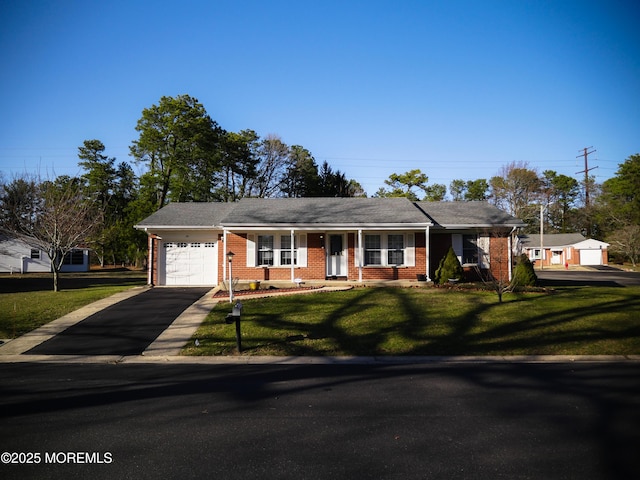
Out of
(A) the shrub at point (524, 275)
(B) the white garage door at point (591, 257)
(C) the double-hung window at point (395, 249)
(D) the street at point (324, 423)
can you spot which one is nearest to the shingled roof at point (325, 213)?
(C) the double-hung window at point (395, 249)

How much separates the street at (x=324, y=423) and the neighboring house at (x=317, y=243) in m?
12.1

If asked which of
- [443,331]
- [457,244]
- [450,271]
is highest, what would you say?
[457,244]

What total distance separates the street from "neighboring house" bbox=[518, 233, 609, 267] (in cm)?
4770

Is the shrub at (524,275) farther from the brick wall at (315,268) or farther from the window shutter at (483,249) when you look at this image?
the brick wall at (315,268)

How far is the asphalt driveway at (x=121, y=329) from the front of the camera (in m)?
10.4

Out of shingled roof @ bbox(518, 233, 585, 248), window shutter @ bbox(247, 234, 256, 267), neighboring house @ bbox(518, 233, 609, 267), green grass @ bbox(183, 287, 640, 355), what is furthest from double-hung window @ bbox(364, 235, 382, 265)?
shingled roof @ bbox(518, 233, 585, 248)

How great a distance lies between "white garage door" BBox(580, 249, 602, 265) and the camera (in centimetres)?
5275

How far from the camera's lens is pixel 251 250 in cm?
2081

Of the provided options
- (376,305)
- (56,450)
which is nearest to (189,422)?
(56,450)

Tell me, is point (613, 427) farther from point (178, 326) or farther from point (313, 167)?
point (313, 167)

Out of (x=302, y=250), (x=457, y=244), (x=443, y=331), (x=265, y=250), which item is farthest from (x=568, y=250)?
(x=443, y=331)

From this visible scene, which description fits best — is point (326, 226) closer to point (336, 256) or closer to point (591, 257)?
point (336, 256)

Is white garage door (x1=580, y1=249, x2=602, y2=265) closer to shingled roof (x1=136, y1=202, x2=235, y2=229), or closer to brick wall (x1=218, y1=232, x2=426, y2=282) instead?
brick wall (x1=218, y1=232, x2=426, y2=282)

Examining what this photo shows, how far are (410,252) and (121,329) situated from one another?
1337cm
